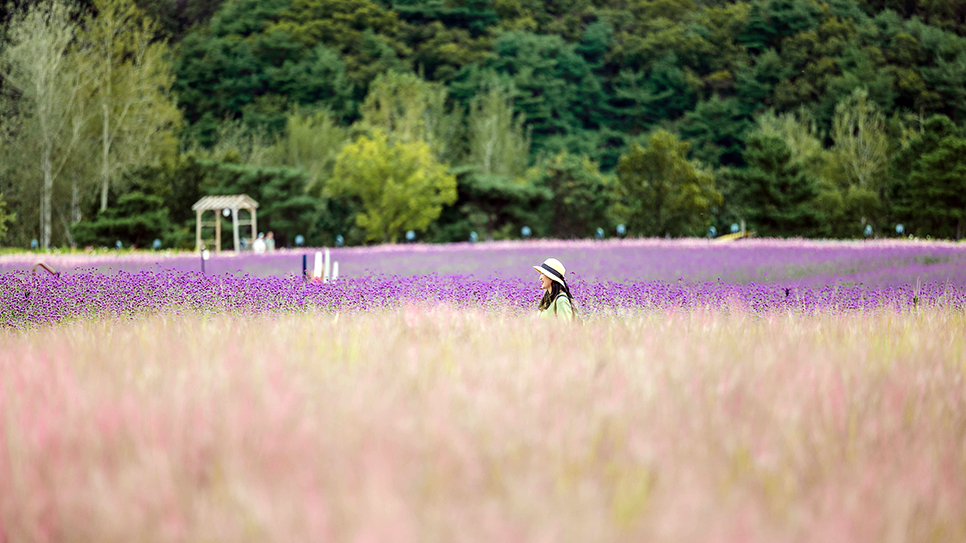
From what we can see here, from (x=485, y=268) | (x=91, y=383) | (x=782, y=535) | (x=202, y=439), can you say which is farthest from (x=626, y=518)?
(x=485, y=268)

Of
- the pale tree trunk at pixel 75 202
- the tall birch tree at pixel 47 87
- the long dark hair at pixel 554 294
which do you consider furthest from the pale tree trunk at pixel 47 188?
the long dark hair at pixel 554 294

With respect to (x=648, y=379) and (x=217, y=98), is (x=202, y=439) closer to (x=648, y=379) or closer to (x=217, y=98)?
(x=648, y=379)

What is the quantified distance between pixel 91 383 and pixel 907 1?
7201cm

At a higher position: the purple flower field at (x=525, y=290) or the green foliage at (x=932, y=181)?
the green foliage at (x=932, y=181)

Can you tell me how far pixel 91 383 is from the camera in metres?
4.26

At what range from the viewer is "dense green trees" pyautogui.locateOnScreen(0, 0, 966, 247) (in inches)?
1496

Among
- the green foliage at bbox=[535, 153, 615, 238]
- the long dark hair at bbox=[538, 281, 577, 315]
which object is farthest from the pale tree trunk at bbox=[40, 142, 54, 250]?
the long dark hair at bbox=[538, 281, 577, 315]

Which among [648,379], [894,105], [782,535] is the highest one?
[894,105]

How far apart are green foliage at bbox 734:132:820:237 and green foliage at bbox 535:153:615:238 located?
8.80 meters

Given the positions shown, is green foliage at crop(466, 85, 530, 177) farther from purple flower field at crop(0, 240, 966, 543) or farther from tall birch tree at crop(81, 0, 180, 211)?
purple flower field at crop(0, 240, 966, 543)

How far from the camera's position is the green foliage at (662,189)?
119 ft

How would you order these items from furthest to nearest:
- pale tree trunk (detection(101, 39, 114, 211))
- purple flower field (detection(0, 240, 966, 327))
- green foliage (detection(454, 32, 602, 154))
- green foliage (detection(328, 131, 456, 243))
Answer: green foliage (detection(454, 32, 602, 154))
green foliage (detection(328, 131, 456, 243))
pale tree trunk (detection(101, 39, 114, 211))
purple flower field (detection(0, 240, 966, 327))

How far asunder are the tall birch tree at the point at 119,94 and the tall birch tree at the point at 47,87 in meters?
1.46

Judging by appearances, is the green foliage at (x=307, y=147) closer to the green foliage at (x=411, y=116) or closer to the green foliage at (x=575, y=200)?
the green foliage at (x=411, y=116)
